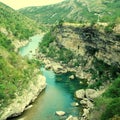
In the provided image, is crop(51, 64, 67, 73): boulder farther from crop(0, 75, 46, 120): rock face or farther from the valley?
crop(0, 75, 46, 120): rock face

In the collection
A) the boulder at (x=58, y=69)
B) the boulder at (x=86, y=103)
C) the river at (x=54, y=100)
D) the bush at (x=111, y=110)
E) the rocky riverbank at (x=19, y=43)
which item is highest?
the rocky riverbank at (x=19, y=43)

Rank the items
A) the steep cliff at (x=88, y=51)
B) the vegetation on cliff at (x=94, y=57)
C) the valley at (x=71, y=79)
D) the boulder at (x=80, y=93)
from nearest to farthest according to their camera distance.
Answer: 1. the vegetation on cliff at (x=94, y=57)
2. the valley at (x=71, y=79)
3. the boulder at (x=80, y=93)
4. the steep cliff at (x=88, y=51)

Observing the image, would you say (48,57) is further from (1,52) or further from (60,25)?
(1,52)

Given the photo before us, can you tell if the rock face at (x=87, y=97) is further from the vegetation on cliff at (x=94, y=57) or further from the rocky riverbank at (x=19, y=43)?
the rocky riverbank at (x=19, y=43)

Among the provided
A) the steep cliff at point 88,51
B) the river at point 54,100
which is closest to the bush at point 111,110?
the river at point 54,100

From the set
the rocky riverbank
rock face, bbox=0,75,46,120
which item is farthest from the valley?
the rocky riverbank

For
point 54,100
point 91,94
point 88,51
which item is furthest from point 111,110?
point 88,51
